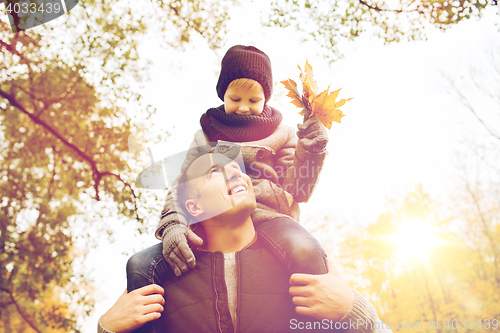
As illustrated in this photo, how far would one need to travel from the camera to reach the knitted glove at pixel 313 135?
190 cm

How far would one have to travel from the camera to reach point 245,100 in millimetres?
2482

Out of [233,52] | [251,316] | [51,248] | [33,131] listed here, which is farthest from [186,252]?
[33,131]

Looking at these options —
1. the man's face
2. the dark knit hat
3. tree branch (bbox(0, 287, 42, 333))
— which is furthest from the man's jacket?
tree branch (bbox(0, 287, 42, 333))

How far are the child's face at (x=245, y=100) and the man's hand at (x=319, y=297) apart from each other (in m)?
1.38

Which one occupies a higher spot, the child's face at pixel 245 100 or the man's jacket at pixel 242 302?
the child's face at pixel 245 100

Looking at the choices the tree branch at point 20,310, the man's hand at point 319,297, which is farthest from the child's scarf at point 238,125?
the tree branch at point 20,310

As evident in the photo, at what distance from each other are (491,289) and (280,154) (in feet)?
43.6

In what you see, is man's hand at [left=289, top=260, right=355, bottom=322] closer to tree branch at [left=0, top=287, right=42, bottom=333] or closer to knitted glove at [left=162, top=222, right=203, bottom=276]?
knitted glove at [left=162, top=222, right=203, bottom=276]

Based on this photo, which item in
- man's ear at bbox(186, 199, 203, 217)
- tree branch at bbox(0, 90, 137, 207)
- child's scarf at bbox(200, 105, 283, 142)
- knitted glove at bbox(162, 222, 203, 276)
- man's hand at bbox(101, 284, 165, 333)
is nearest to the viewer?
man's hand at bbox(101, 284, 165, 333)

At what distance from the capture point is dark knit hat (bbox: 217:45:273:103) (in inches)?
99.1

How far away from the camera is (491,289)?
11.0 metres

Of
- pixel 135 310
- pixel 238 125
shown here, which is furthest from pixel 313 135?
pixel 135 310

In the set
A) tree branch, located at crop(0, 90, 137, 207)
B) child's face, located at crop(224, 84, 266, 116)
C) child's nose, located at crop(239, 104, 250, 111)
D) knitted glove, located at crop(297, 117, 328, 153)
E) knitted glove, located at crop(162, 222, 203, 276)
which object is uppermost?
tree branch, located at crop(0, 90, 137, 207)

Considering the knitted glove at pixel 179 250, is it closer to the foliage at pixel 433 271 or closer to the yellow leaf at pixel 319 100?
the yellow leaf at pixel 319 100
